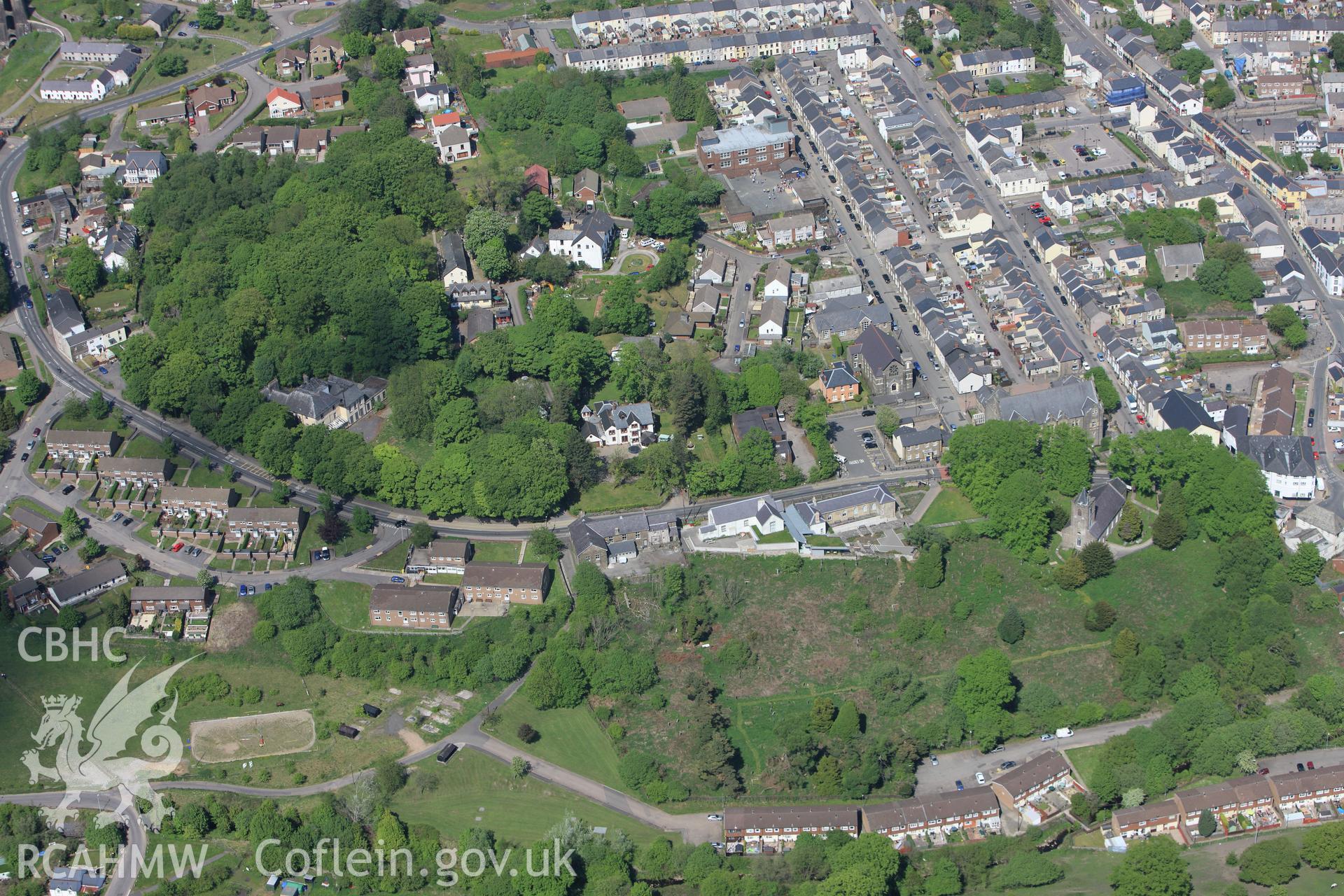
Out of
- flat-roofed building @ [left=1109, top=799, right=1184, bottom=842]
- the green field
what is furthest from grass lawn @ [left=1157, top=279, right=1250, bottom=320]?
the green field

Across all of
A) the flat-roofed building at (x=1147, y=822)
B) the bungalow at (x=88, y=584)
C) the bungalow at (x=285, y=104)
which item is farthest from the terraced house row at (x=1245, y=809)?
the bungalow at (x=285, y=104)

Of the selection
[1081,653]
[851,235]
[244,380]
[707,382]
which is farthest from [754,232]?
[1081,653]

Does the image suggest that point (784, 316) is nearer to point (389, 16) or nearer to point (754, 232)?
point (754, 232)

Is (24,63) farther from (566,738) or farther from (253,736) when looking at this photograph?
(566,738)

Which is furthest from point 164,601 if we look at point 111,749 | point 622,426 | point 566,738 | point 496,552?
point 622,426

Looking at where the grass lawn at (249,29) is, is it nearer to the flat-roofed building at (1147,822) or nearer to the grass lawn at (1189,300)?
the grass lawn at (1189,300)

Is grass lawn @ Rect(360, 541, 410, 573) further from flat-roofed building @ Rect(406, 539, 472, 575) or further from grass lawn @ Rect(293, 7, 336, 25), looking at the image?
grass lawn @ Rect(293, 7, 336, 25)
